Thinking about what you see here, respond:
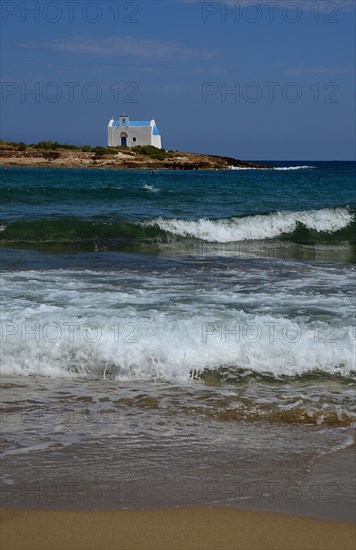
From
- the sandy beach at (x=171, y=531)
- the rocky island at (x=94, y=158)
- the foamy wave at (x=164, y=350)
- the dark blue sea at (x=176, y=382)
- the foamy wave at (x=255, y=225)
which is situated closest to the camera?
the sandy beach at (x=171, y=531)

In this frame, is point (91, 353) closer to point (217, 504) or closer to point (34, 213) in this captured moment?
point (217, 504)

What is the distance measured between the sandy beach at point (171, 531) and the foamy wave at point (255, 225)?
12.5 meters

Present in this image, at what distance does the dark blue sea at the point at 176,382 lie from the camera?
358cm

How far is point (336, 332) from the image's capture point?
253 inches

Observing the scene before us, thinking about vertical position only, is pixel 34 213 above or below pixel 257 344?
above

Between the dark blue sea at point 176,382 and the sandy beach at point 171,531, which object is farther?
the dark blue sea at point 176,382

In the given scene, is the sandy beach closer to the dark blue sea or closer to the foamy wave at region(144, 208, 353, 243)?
the dark blue sea

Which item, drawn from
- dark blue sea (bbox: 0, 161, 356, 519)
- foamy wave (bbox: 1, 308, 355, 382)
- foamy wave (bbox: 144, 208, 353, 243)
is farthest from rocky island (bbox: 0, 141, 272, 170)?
foamy wave (bbox: 1, 308, 355, 382)

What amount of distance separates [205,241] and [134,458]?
11.7 metres

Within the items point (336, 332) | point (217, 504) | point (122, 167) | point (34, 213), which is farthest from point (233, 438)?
point (122, 167)

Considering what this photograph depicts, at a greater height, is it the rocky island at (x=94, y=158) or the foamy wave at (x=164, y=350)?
the rocky island at (x=94, y=158)

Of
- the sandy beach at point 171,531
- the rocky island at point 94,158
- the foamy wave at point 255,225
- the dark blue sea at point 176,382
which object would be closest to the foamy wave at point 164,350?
the dark blue sea at point 176,382

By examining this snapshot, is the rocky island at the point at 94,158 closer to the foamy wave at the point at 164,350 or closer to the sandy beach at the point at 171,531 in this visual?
the foamy wave at the point at 164,350

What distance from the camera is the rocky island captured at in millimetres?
62125
